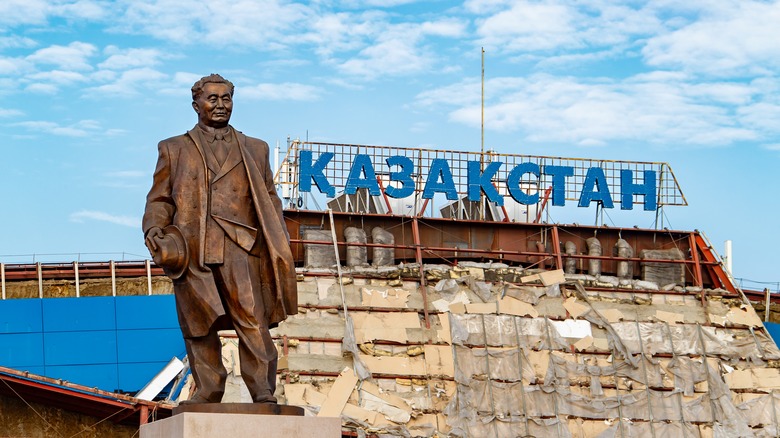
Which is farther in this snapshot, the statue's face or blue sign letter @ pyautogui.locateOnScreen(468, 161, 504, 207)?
blue sign letter @ pyautogui.locateOnScreen(468, 161, 504, 207)

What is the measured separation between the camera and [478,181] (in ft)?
152

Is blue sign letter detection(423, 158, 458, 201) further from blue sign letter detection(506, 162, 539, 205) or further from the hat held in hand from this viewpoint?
the hat held in hand

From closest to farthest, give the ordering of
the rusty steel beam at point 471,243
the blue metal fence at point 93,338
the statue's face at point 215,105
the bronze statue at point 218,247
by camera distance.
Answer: the bronze statue at point 218,247 < the statue's face at point 215,105 < the blue metal fence at point 93,338 < the rusty steel beam at point 471,243

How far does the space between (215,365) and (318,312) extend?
84.3 ft

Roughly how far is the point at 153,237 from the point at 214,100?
1.56m

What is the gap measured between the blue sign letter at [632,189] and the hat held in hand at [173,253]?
35.2 metres

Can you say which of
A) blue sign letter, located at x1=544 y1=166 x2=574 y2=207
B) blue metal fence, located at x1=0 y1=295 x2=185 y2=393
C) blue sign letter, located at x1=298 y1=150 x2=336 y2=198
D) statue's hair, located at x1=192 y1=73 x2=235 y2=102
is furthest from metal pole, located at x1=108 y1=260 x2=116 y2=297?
statue's hair, located at x1=192 y1=73 x2=235 y2=102

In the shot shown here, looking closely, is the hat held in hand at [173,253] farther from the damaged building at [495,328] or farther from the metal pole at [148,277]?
the metal pole at [148,277]

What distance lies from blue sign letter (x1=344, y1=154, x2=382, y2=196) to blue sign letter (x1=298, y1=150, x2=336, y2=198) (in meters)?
0.58

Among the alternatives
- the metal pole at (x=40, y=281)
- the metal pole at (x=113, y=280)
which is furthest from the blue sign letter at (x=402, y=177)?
the metal pole at (x=40, y=281)

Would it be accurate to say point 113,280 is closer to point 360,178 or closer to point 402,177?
point 360,178

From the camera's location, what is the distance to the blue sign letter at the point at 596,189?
154 feet

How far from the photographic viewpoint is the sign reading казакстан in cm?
4466

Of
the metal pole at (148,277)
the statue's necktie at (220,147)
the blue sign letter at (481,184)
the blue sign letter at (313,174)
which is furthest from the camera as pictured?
the blue sign letter at (481,184)
